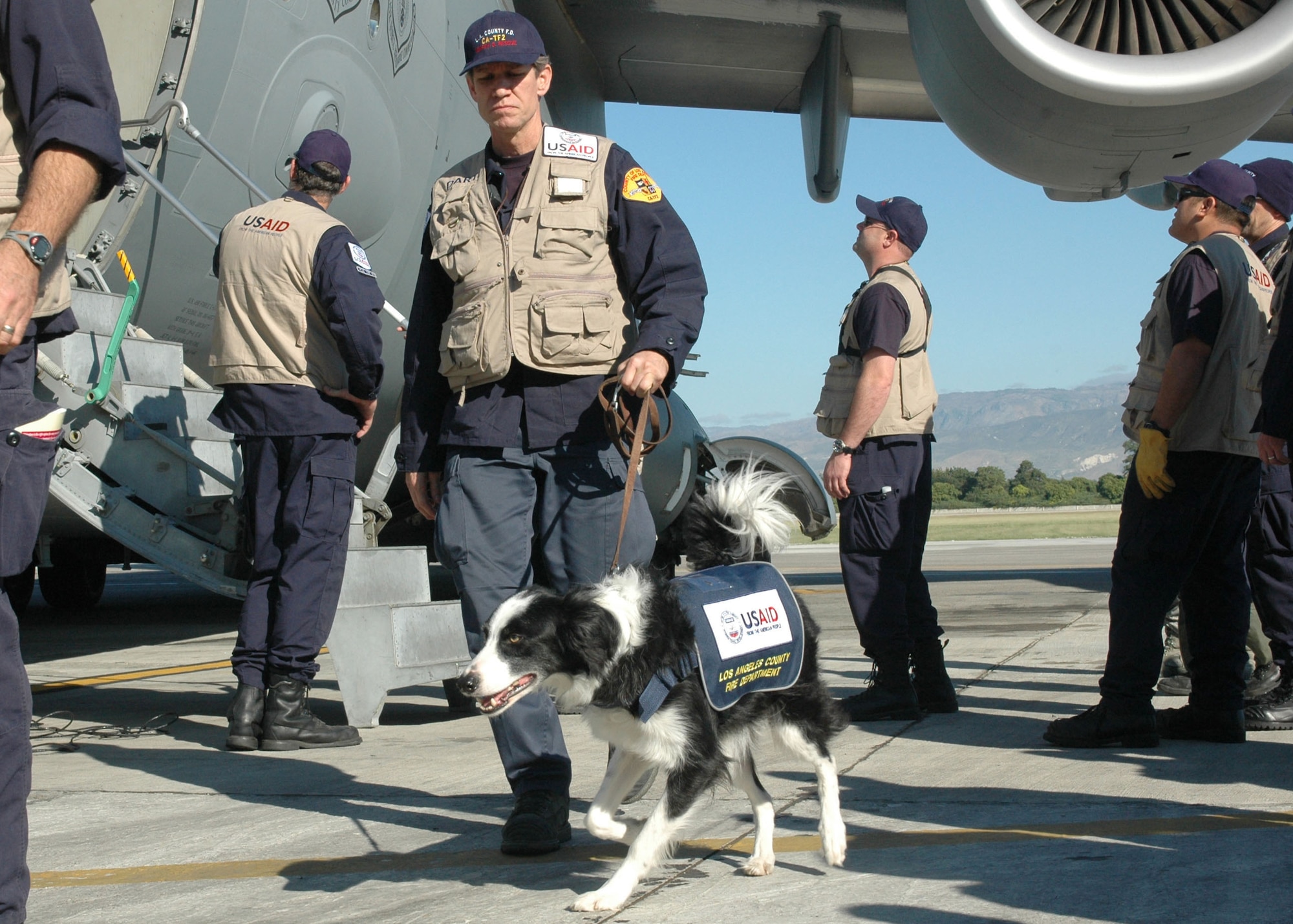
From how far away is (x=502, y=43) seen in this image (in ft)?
11.5

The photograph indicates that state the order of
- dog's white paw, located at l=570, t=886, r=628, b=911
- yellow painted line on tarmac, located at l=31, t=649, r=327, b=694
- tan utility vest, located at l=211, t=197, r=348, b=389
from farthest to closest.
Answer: yellow painted line on tarmac, located at l=31, t=649, r=327, b=694, tan utility vest, located at l=211, t=197, r=348, b=389, dog's white paw, located at l=570, t=886, r=628, b=911

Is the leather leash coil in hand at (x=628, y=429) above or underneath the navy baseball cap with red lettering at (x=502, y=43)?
underneath

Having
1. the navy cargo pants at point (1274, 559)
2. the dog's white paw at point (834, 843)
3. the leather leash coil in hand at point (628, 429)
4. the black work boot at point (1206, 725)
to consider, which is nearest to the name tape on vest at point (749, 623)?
the leather leash coil in hand at point (628, 429)

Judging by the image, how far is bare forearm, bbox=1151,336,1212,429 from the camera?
15.1 ft

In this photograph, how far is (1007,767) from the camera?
4324 millimetres

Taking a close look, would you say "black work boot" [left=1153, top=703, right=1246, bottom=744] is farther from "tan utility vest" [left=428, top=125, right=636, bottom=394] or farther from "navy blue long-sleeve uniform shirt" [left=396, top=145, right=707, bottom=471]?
"tan utility vest" [left=428, top=125, right=636, bottom=394]

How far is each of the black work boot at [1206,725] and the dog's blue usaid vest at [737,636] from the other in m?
2.10

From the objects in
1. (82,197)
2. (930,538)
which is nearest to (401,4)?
(82,197)

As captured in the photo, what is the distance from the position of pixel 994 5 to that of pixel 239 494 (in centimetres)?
400

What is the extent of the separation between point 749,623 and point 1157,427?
7.32 feet

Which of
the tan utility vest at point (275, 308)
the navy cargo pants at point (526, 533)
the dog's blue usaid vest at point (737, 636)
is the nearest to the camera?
the dog's blue usaid vest at point (737, 636)

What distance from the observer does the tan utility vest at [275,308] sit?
5.21 meters

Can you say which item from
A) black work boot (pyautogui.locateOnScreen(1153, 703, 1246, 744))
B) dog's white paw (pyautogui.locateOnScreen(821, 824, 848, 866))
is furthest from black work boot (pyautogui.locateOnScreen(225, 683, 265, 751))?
black work boot (pyautogui.locateOnScreen(1153, 703, 1246, 744))

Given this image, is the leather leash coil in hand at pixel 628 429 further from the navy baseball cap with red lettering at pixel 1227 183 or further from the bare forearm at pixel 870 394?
the navy baseball cap with red lettering at pixel 1227 183
